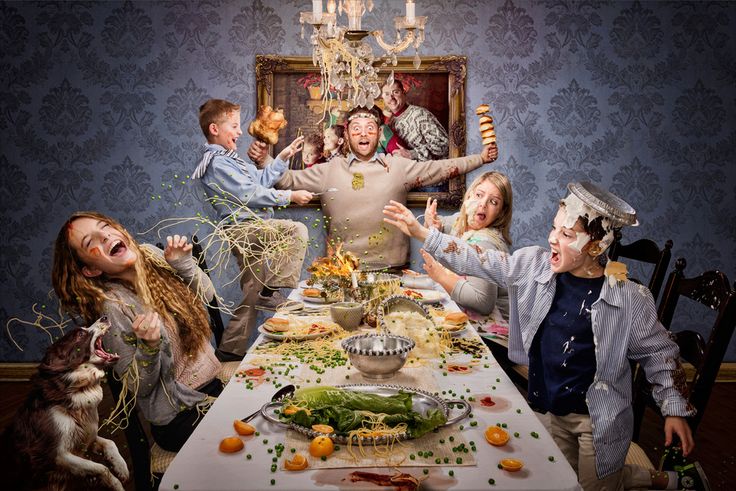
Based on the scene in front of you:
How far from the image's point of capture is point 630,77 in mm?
4402

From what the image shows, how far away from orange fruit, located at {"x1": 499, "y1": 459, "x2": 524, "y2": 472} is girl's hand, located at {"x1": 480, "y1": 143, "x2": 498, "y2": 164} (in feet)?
10.2

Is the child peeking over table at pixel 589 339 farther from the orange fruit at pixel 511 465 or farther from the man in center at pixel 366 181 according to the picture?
the man in center at pixel 366 181

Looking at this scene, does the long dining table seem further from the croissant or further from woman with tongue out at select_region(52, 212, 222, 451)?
the croissant

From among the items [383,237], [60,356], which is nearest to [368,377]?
[60,356]

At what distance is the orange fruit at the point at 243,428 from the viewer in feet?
4.55

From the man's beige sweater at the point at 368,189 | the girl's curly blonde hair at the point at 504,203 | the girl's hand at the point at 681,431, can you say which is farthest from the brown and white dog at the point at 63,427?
the man's beige sweater at the point at 368,189

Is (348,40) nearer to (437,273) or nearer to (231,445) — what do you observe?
(437,273)

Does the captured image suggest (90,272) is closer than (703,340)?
Yes

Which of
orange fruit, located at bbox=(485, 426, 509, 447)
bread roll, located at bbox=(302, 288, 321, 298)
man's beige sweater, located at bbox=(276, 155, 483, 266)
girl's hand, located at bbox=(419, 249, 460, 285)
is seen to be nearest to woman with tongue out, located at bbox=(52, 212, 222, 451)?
orange fruit, located at bbox=(485, 426, 509, 447)

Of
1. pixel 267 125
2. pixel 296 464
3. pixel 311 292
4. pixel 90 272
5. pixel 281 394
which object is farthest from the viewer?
pixel 267 125

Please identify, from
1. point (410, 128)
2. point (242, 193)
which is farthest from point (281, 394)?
point (410, 128)

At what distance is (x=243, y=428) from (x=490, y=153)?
316 cm

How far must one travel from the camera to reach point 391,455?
4.22ft

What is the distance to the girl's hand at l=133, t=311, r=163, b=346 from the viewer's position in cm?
111
